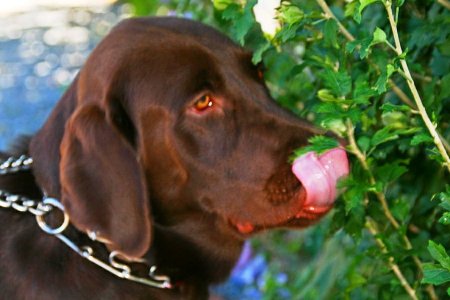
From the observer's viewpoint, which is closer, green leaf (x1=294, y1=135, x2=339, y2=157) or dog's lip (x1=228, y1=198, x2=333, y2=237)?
green leaf (x1=294, y1=135, x2=339, y2=157)

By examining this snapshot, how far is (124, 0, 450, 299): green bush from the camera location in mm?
2660

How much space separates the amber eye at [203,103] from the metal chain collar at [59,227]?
479 mm

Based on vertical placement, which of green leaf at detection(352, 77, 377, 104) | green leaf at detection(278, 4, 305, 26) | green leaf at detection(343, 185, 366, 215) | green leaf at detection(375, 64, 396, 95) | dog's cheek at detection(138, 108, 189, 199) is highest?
green leaf at detection(375, 64, 396, 95)

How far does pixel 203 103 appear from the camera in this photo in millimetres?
3107

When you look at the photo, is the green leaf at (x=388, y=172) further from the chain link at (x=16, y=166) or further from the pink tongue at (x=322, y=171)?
the chain link at (x=16, y=166)

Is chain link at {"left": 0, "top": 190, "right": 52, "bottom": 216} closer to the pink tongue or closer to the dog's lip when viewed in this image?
the dog's lip

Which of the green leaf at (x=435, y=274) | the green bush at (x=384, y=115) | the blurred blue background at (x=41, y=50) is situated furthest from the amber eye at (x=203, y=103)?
the blurred blue background at (x=41, y=50)

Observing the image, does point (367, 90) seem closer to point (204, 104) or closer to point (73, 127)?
point (204, 104)

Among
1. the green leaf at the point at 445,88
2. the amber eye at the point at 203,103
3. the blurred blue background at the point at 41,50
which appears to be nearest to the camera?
the green leaf at the point at 445,88

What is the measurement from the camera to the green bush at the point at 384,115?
105 inches

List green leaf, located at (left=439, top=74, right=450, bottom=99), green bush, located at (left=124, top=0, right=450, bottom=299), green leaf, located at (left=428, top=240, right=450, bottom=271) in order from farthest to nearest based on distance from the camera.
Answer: green leaf, located at (left=439, top=74, right=450, bottom=99), green bush, located at (left=124, top=0, right=450, bottom=299), green leaf, located at (left=428, top=240, right=450, bottom=271)

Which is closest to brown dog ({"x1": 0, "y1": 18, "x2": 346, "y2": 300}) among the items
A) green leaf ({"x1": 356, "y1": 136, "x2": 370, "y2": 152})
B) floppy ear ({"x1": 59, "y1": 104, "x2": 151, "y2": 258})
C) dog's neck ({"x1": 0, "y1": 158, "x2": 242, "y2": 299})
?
floppy ear ({"x1": 59, "y1": 104, "x2": 151, "y2": 258})

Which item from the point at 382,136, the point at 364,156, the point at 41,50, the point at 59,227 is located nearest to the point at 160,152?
the point at 59,227

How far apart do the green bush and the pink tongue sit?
0.14ft
